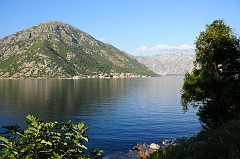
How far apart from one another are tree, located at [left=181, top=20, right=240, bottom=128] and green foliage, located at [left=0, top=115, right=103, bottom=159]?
1104 inches

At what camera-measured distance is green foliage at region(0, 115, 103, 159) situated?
892 cm

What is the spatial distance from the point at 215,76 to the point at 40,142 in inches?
1161

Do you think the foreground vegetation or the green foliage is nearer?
the green foliage

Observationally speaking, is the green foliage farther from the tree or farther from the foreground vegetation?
the tree

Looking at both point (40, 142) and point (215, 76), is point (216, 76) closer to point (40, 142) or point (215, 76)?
point (215, 76)

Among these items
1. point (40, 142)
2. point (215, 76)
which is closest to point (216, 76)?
point (215, 76)

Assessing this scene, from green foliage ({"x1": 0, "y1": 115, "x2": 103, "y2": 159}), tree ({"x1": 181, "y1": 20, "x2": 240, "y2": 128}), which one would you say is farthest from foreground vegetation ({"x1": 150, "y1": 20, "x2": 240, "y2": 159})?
green foliage ({"x1": 0, "y1": 115, "x2": 103, "y2": 159})

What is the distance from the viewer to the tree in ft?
111

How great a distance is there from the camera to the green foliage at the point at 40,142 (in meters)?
8.92

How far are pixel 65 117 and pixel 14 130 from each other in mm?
70358

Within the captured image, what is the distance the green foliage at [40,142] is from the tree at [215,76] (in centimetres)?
2803

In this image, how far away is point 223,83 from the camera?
3391 centimetres

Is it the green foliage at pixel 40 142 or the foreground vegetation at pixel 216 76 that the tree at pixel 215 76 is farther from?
the green foliage at pixel 40 142

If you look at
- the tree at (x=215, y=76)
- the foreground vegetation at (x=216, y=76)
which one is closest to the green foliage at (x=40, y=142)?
the foreground vegetation at (x=216, y=76)
